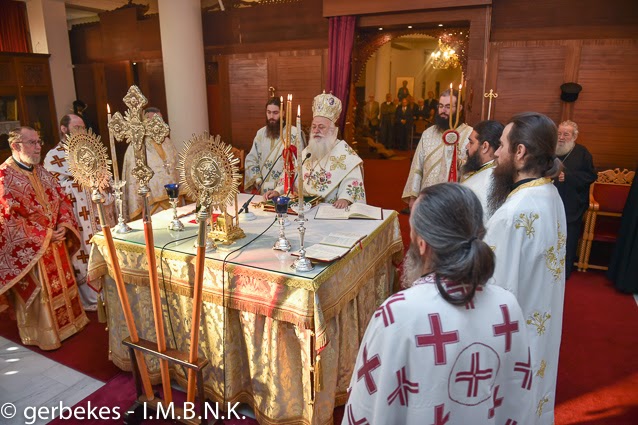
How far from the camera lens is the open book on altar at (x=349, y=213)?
3277 mm

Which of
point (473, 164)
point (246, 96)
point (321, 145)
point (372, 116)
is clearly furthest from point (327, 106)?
point (372, 116)

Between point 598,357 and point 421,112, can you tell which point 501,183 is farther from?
point 421,112

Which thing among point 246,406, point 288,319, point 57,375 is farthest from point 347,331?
point 57,375

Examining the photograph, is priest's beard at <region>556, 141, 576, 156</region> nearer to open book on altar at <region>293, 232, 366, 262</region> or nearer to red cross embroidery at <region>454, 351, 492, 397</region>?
open book on altar at <region>293, 232, 366, 262</region>

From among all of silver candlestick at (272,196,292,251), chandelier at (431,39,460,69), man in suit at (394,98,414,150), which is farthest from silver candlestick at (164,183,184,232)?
chandelier at (431,39,460,69)

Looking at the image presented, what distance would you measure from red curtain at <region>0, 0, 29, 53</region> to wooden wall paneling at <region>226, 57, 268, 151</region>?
13.8 ft

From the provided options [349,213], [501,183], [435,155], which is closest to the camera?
[501,183]

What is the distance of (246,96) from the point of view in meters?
7.67

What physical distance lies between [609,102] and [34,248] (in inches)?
245

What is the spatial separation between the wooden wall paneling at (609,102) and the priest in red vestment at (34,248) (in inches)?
228

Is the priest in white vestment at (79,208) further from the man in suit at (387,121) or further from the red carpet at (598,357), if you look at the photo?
the man in suit at (387,121)

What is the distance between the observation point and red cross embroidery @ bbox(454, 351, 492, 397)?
4.24ft

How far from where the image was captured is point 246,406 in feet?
9.46

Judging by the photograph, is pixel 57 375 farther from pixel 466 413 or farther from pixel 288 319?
pixel 466 413
